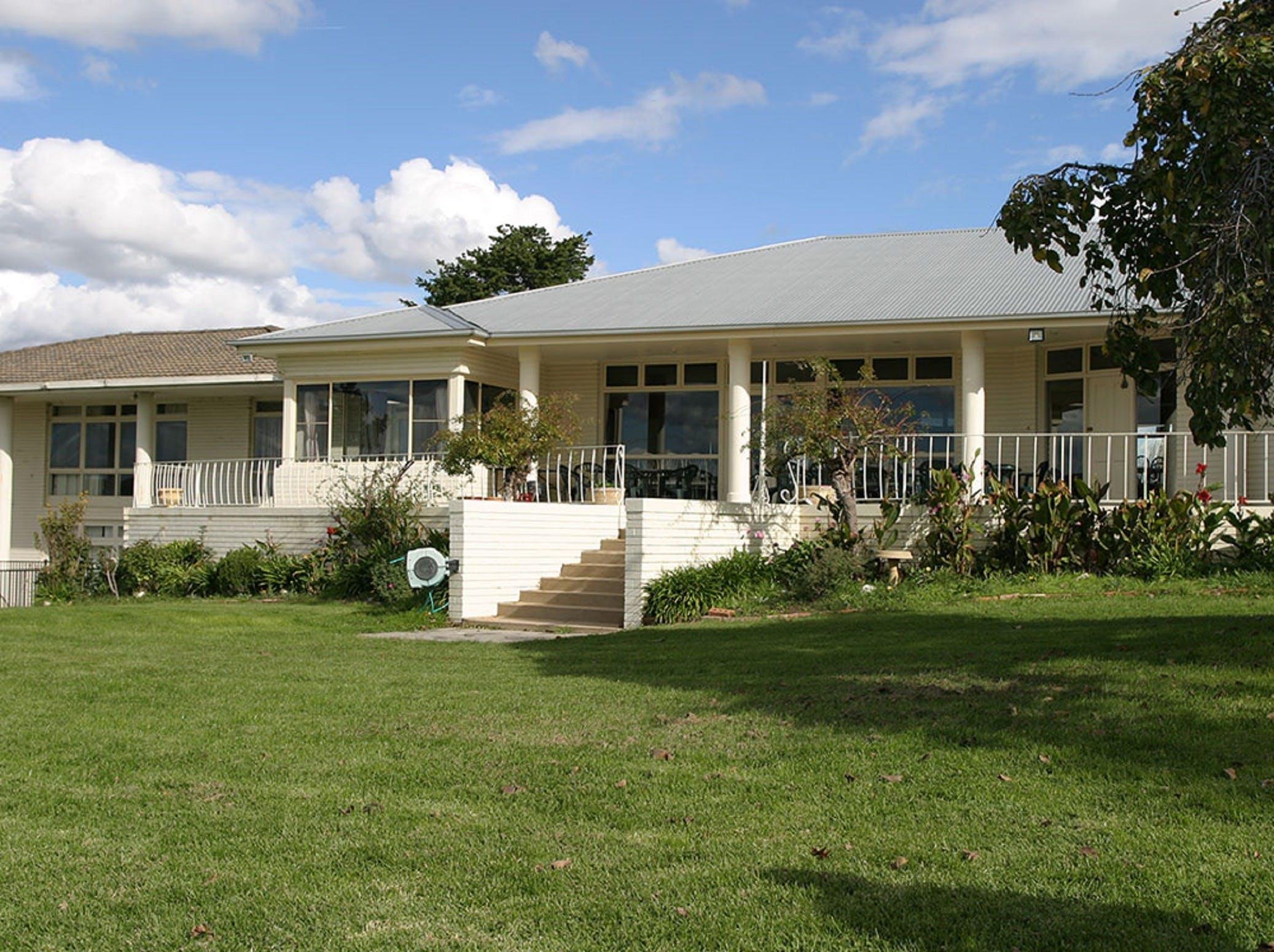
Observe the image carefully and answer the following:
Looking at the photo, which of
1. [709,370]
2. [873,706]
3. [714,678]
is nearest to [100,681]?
[714,678]

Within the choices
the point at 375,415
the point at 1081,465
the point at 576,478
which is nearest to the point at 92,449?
the point at 375,415

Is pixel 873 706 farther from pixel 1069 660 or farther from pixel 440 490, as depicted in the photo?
pixel 440 490

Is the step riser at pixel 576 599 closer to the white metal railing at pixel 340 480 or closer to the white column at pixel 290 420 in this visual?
the white metal railing at pixel 340 480

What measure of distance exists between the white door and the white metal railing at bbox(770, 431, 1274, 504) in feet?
0.08

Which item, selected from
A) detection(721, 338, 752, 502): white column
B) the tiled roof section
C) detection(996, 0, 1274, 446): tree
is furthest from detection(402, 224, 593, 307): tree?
detection(996, 0, 1274, 446): tree

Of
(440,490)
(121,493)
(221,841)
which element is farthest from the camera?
(121,493)

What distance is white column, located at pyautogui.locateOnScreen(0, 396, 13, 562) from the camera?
25.0 m

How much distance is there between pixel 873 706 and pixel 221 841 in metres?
3.87

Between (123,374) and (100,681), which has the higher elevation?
(123,374)

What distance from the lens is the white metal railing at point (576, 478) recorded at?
17.8 meters

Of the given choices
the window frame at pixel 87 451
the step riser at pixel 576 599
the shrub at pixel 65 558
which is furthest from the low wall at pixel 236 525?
the window frame at pixel 87 451

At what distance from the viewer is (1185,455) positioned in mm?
16172

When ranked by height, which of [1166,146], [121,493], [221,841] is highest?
[1166,146]

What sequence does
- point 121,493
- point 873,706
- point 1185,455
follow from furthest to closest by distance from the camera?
point 121,493, point 1185,455, point 873,706
